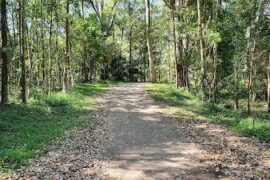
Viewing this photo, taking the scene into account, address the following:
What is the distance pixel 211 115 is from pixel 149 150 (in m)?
8.27

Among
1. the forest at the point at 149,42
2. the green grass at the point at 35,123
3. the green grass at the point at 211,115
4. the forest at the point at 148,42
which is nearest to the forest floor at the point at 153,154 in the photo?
the green grass at the point at 35,123

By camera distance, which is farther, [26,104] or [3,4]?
[26,104]

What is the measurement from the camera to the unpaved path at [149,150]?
9.98 meters

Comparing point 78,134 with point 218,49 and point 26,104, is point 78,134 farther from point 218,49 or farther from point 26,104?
point 218,49

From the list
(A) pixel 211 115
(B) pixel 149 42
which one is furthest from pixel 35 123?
(B) pixel 149 42

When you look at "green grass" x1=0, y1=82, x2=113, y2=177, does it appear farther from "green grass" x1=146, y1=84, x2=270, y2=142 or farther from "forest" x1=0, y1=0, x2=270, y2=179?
"green grass" x1=146, y1=84, x2=270, y2=142

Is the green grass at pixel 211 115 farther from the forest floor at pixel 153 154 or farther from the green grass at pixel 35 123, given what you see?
the green grass at pixel 35 123

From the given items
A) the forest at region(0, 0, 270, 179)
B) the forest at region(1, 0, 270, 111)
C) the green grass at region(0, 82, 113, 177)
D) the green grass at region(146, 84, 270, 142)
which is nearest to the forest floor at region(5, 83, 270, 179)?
the green grass at region(0, 82, 113, 177)

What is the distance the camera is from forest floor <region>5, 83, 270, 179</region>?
9.95 m

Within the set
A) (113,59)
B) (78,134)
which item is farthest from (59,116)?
(113,59)

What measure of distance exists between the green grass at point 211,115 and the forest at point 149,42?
0.07m

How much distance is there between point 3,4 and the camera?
18625mm

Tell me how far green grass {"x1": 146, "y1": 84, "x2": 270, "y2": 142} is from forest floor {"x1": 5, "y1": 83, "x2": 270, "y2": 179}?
0.70m

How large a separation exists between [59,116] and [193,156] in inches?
359
